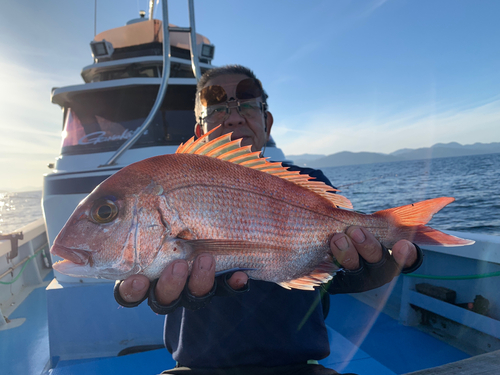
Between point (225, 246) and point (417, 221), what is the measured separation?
1.16 m

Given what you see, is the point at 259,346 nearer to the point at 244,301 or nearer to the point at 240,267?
the point at 244,301

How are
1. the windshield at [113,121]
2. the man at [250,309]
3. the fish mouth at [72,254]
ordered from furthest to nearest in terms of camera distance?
the windshield at [113,121]
the man at [250,309]
the fish mouth at [72,254]

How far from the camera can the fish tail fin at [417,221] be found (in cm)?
158

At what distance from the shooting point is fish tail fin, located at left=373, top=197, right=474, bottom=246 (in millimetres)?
1579

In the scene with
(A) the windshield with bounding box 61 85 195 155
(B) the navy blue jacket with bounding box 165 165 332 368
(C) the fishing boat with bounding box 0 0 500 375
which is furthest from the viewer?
(A) the windshield with bounding box 61 85 195 155

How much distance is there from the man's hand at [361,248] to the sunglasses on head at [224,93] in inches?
59.5

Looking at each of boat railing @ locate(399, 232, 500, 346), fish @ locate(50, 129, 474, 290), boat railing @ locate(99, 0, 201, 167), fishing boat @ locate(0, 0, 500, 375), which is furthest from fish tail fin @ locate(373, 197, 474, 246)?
boat railing @ locate(99, 0, 201, 167)

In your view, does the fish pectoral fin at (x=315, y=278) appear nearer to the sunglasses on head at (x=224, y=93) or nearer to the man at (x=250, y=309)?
the man at (x=250, y=309)

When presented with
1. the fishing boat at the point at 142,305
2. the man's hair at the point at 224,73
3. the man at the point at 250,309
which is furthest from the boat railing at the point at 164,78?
the man at the point at 250,309

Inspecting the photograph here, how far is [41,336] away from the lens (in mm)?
4223

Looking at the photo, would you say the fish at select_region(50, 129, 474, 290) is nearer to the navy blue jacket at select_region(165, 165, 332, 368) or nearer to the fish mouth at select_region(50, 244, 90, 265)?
the fish mouth at select_region(50, 244, 90, 265)

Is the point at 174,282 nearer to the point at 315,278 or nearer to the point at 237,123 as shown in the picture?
the point at 315,278

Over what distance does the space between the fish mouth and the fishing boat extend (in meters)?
2.03

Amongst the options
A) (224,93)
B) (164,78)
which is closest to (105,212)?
(224,93)
